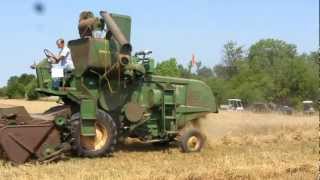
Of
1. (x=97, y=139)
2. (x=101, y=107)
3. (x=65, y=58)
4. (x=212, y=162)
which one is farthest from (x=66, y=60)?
(x=212, y=162)

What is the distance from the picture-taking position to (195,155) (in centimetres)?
1307

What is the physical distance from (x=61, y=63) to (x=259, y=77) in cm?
5292

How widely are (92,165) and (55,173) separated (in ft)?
4.37

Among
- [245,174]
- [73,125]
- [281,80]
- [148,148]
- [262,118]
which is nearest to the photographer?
[245,174]

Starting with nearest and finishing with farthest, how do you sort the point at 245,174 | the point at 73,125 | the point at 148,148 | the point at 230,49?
1. the point at 245,174
2. the point at 73,125
3. the point at 148,148
4. the point at 230,49

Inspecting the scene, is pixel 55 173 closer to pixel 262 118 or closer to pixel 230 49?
pixel 262 118

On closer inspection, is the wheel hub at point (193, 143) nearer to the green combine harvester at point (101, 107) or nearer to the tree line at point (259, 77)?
the green combine harvester at point (101, 107)

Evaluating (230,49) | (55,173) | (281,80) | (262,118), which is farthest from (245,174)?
(230,49)

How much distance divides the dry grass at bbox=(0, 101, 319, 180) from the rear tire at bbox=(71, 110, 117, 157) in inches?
9.3

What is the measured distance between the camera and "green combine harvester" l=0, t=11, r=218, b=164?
11320 millimetres

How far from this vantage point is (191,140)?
14.2m

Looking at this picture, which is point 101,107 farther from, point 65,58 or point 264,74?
point 264,74

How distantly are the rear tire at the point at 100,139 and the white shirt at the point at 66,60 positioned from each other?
1180 millimetres

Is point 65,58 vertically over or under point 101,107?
over
